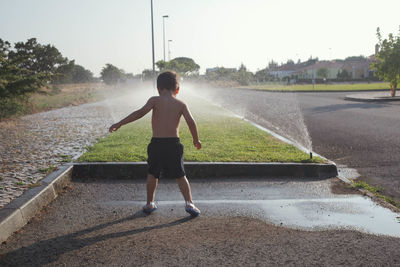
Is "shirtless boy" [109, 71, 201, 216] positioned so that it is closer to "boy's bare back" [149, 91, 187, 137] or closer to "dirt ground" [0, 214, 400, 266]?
"boy's bare back" [149, 91, 187, 137]

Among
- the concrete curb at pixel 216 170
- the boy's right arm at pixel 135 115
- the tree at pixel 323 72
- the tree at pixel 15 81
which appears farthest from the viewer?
the tree at pixel 323 72

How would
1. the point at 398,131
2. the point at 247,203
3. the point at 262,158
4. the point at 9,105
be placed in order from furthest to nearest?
the point at 9,105
the point at 398,131
the point at 262,158
the point at 247,203

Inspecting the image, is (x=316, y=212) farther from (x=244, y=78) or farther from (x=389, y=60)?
(x=244, y=78)

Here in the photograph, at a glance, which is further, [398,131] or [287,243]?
[398,131]

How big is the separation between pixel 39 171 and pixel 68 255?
2.82m

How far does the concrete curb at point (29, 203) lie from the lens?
3.45 metres

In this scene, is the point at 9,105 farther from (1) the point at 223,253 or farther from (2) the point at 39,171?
(1) the point at 223,253

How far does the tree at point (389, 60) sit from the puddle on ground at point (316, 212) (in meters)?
22.9

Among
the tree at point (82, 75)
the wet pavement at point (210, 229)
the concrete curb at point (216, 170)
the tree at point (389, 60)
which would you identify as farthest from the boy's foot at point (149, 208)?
the tree at point (82, 75)

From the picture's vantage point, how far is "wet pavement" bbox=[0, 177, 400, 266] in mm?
2930

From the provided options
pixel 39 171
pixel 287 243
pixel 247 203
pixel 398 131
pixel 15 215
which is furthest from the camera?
pixel 398 131

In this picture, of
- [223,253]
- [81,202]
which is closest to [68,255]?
[223,253]

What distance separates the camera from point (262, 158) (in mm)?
6180

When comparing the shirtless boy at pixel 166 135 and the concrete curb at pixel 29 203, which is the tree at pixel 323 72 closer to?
the concrete curb at pixel 29 203
